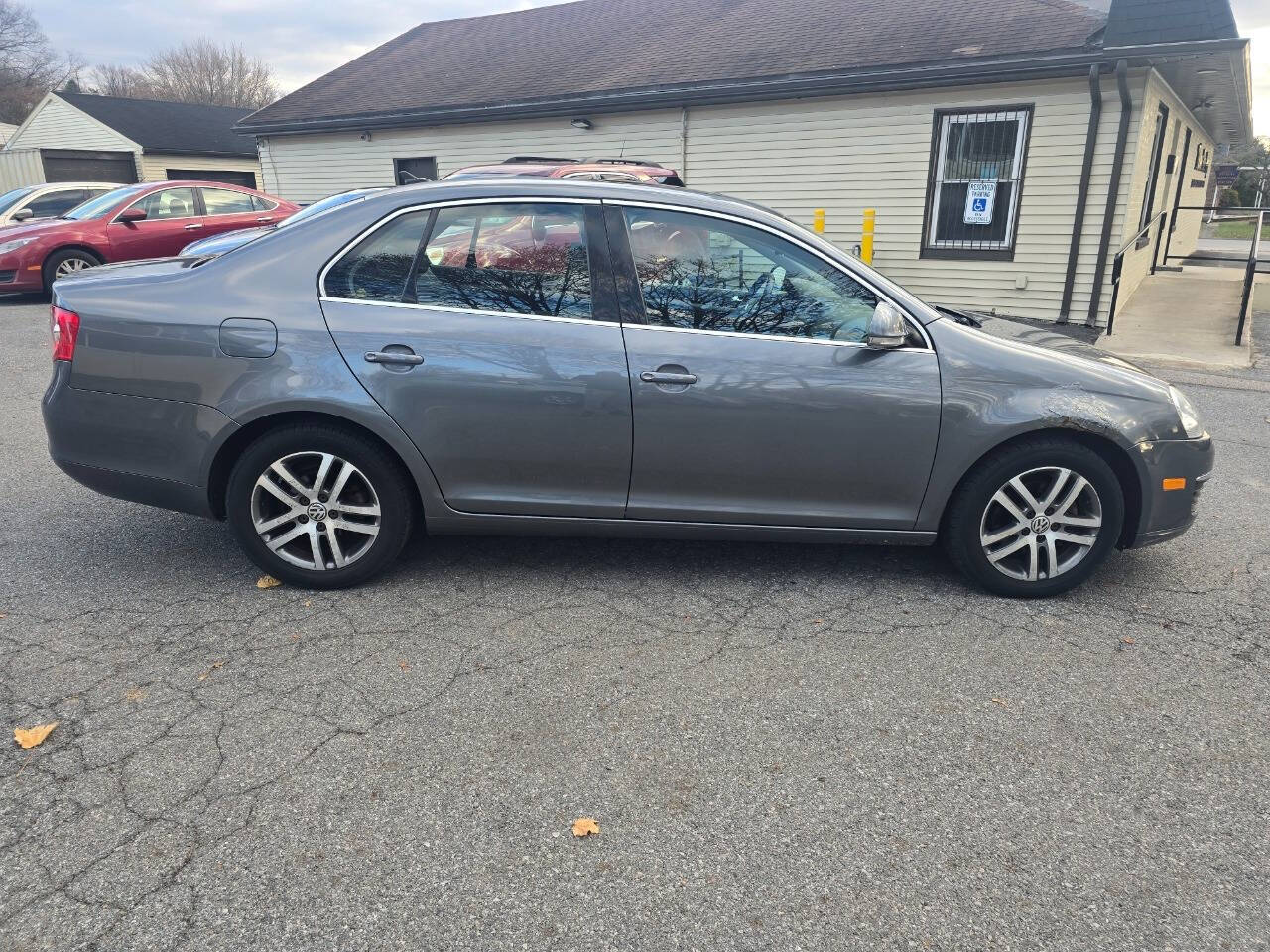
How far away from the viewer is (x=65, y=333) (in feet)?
12.2

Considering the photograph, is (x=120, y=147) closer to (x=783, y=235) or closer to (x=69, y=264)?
(x=69, y=264)

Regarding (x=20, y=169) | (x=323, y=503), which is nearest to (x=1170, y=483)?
(x=323, y=503)

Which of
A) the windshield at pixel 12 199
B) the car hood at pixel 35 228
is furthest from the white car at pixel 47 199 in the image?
the car hood at pixel 35 228

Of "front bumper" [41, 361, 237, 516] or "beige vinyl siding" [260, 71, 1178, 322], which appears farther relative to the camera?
"beige vinyl siding" [260, 71, 1178, 322]

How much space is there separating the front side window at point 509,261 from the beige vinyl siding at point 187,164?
27.7m

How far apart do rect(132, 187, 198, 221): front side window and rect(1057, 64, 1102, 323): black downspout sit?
463 inches

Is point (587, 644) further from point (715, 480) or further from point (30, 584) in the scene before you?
point (30, 584)

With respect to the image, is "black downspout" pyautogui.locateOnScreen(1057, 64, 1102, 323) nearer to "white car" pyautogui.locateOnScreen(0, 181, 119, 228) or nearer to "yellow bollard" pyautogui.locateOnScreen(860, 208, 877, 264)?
"yellow bollard" pyautogui.locateOnScreen(860, 208, 877, 264)

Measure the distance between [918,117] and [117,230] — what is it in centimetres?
1077

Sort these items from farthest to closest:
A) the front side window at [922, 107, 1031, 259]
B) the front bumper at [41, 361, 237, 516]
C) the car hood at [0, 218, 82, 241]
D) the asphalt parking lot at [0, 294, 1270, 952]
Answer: the car hood at [0, 218, 82, 241]
the front side window at [922, 107, 1031, 259]
the front bumper at [41, 361, 237, 516]
the asphalt parking lot at [0, 294, 1270, 952]

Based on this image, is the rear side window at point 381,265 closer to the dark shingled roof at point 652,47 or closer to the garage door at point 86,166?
the dark shingled roof at point 652,47

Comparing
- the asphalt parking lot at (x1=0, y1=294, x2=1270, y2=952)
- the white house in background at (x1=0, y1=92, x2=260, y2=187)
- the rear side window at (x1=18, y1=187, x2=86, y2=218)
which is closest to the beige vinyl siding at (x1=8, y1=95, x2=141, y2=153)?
the white house in background at (x1=0, y1=92, x2=260, y2=187)

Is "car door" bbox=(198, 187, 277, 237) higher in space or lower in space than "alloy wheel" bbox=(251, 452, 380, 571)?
higher

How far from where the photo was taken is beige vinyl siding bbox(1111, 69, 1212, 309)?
10836 millimetres
